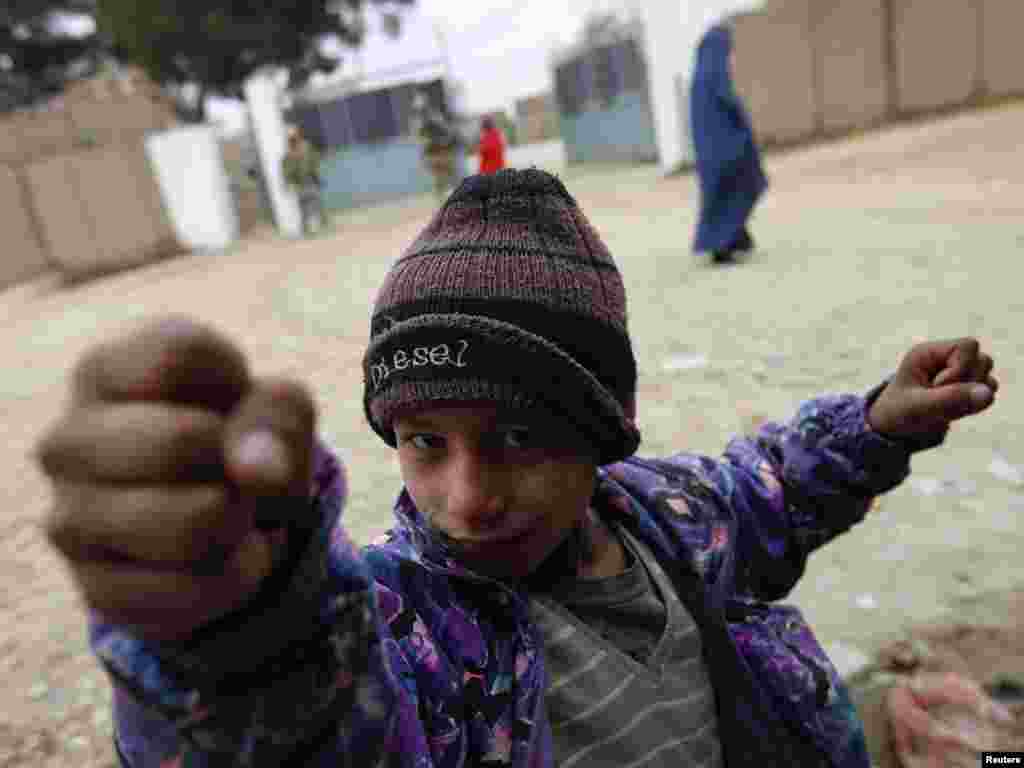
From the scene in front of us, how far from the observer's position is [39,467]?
1.49 feet

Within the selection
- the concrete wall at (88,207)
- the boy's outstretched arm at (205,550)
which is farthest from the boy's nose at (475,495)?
the concrete wall at (88,207)

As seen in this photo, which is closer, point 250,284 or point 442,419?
point 442,419

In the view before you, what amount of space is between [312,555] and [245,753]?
15 centimetres

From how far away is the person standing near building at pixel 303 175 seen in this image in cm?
1421

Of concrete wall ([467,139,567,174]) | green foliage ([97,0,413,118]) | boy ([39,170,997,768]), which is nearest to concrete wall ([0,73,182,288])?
green foliage ([97,0,413,118])

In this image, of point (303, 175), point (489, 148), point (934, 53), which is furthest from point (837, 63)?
point (303, 175)

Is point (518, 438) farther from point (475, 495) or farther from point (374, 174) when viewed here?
point (374, 174)

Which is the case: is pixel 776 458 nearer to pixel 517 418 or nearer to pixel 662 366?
pixel 517 418

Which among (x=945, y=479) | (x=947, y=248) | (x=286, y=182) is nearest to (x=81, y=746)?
(x=945, y=479)

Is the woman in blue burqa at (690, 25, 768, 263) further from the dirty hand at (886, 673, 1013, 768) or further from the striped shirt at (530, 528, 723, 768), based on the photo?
the striped shirt at (530, 528, 723, 768)

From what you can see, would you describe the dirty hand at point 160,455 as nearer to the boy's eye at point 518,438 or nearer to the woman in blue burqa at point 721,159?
the boy's eye at point 518,438

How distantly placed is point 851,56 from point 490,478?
15.4 m

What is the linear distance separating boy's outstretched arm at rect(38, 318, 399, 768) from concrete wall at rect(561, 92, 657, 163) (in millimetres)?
17329

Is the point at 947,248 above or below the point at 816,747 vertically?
below
